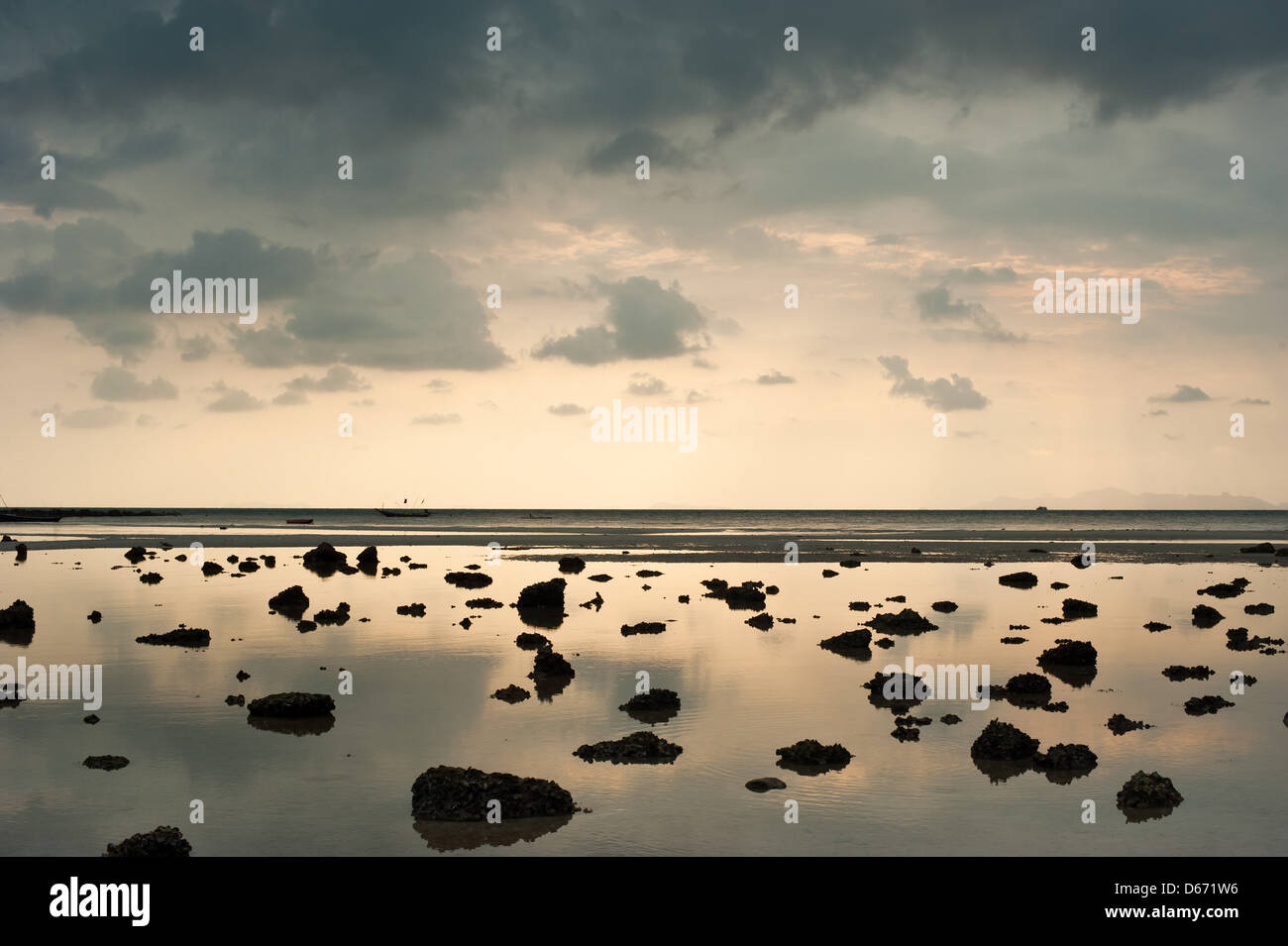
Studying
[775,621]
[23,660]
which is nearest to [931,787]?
[775,621]

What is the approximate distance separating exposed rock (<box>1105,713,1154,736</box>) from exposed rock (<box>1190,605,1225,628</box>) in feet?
59.7

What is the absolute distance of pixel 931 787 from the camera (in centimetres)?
1476

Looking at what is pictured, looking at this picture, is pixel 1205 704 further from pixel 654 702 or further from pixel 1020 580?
pixel 1020 580

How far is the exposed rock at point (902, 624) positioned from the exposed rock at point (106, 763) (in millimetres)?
23742

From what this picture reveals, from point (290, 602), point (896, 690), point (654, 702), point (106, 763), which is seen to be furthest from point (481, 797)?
point (290, 602)

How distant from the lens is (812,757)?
15.9 m

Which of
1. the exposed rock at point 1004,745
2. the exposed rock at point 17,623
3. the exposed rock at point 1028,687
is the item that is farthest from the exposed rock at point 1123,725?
the exposed rock at point 17,623

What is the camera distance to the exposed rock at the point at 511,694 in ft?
69.9

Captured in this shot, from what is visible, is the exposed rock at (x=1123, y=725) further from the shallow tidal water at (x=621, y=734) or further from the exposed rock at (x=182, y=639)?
the exposed rock at (x=182, y=639)

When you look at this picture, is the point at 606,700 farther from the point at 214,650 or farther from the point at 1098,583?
the point at 1098,583

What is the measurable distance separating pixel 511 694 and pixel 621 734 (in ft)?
13.8

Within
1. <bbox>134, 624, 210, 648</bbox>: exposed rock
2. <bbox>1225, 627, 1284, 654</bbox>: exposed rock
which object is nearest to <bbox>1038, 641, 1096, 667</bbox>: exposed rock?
<bbox>1225, 627, 1284, 654</bbox>: exposed rock

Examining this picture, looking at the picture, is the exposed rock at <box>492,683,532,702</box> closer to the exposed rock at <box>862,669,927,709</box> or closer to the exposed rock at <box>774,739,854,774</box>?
the exposed rock at <box>774,739,854,774</box>
